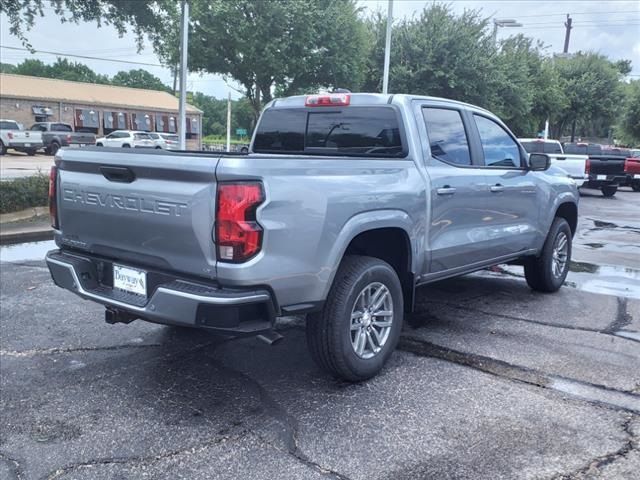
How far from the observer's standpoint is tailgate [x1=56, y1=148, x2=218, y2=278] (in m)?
3.18

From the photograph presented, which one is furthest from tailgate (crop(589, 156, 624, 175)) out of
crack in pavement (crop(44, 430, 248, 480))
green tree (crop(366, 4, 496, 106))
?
crack in pavement (crop(44, 430, 248, 480))

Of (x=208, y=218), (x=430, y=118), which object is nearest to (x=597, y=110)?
(x=430, y=118)

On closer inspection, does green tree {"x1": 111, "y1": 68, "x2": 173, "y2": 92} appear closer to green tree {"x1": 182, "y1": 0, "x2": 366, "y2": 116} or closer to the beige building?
the beige building

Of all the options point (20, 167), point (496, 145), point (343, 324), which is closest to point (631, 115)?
point (20, 167)

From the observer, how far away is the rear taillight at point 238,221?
310cm

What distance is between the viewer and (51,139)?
35000mm

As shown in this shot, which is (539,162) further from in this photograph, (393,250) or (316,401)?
(316,401)

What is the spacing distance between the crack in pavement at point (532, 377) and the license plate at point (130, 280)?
2.19 m

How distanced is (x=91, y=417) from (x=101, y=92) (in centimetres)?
5268

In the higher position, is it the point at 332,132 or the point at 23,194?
the point at 332,132

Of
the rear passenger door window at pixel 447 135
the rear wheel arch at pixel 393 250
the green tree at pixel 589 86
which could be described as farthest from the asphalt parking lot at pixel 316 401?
the green tree at pixel 589 86

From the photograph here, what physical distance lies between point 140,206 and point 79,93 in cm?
5076

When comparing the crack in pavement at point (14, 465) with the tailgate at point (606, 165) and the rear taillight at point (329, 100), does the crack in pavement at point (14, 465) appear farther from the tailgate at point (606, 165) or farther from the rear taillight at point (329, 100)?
the tailgate at point (606, 165)

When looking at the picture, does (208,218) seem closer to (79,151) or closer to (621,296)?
(79,151)
